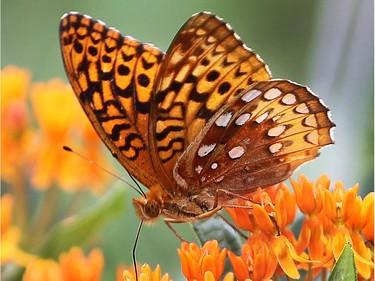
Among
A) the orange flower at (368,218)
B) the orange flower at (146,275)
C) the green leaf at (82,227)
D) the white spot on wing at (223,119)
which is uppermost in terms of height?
the white spot on wing at (223,119)

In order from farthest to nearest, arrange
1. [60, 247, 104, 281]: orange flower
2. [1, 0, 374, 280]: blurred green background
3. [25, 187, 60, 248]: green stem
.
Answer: [1, 0, 374, 280]: blurred green background, [25, 187, 60, 248]: green stem, [60, 247, 104, 281]: orange flower

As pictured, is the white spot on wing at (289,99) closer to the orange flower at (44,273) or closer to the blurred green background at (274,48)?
the blurred green background at (274,48)

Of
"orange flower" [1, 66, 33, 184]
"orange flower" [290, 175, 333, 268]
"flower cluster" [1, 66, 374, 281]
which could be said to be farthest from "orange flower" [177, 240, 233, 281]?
"orange flower" [1, 66, 33, 184]

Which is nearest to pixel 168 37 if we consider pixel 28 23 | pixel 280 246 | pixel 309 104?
pixel 28 23

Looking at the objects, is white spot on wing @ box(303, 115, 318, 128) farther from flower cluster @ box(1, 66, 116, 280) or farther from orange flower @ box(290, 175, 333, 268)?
flower cluster @ box(1, 66, 116, 280)

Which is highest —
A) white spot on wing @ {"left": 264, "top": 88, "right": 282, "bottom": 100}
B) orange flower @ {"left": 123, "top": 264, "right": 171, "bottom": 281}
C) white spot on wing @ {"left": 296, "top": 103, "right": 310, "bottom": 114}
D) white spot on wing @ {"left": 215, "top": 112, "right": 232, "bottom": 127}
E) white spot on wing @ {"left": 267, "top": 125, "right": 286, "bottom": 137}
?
white spot on wing @ {"left": 264, "top": 88, "right": 282, "bottom": 100}

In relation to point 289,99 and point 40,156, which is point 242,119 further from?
point 40,156

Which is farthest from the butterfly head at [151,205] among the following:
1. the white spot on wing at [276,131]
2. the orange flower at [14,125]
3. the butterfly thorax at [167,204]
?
the orange flower at [14,125]
